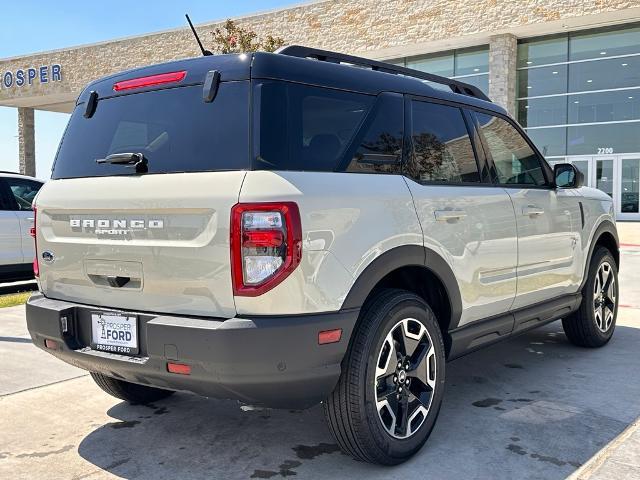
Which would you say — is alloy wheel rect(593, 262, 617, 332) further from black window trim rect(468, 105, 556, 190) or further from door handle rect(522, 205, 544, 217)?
door handle rect(522, 205, 544, 217)

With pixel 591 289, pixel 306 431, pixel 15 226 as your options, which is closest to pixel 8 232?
pixel 15 226

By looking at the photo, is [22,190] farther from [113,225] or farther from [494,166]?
[494,166]

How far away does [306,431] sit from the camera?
3594 mm

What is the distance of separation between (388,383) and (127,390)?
1.80 m

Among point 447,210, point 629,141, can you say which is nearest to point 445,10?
point 629,141

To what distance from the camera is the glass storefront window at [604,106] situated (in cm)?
2256

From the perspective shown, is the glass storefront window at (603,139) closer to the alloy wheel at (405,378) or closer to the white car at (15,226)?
the white car at (15,226)

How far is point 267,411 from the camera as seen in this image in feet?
12.9

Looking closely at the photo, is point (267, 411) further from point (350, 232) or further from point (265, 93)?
point (265, 93)

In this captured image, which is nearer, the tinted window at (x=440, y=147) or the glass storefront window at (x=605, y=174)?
the tinted window at (x=440, y=147)

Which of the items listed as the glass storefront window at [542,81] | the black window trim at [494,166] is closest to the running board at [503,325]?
the black window trim at [494,166]

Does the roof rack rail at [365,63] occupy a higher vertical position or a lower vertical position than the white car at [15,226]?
higher

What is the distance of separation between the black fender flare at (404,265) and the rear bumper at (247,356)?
0.09 meters

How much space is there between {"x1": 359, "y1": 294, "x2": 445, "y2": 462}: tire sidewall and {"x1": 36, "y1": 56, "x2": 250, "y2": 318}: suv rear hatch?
703mm
